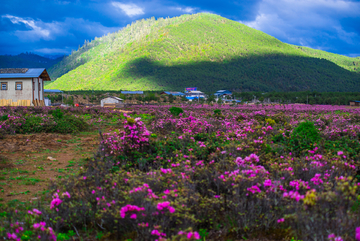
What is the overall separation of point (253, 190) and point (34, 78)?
28.3 meters

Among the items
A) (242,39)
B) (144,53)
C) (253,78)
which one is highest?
(242,39)

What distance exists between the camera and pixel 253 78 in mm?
125062

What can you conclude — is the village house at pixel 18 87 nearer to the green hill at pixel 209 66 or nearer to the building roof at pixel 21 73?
the building roof at pixel 21 73

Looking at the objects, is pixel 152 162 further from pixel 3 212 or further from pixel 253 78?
pixel 253 78

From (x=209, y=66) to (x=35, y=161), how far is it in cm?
13454

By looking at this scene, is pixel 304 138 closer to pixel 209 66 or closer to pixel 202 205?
pixel 202 205

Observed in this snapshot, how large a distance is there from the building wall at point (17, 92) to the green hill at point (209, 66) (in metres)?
89.6

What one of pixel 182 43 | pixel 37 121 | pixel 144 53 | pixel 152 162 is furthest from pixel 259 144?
pixel 182 43

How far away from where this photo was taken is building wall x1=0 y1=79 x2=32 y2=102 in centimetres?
2630

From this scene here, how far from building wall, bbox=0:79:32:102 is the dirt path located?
59.9 feet

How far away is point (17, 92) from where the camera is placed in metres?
26.3

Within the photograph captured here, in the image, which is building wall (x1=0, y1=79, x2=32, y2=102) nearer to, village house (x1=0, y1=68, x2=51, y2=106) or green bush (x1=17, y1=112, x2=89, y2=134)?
village house (x1=0, y1=68, x2=51, y2=106)

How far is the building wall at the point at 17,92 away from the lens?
26.3 metres

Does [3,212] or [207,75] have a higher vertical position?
[207,75]
